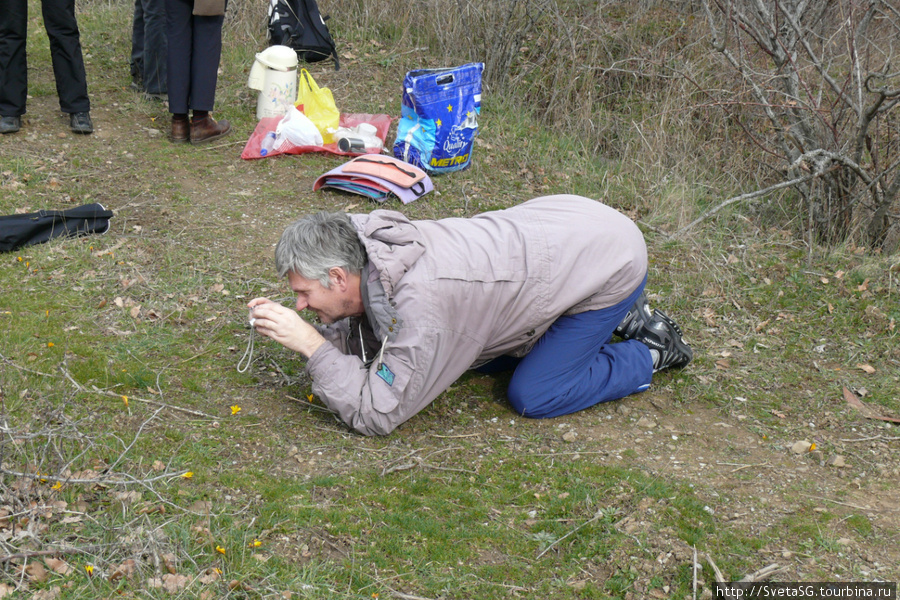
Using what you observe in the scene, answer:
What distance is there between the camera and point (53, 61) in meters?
5.43

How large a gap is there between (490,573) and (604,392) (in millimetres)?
1208

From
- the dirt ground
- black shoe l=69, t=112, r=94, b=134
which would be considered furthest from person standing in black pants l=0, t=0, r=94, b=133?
the dirt ground

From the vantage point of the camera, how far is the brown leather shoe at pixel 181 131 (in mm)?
5828

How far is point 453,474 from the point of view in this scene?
3021 mm

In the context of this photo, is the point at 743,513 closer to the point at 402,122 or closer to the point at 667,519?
the point at 667,519

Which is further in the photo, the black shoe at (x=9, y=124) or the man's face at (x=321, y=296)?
the black shoe at (x=9, y=124)

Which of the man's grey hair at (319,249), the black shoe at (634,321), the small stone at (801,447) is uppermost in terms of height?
the man's grey hair at (319,249)

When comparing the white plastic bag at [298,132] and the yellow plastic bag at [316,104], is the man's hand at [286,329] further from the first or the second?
the yellow plastic bag at [316,104]

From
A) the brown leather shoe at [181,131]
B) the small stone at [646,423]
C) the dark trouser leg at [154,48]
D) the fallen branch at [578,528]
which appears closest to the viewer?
the fallen branch at [578,528]

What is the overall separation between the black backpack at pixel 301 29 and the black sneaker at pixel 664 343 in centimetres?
436

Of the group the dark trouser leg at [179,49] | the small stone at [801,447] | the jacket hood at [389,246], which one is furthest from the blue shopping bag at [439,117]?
the small stone at [801,447]

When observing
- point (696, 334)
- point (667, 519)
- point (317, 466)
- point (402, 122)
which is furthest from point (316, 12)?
point (667, 519)

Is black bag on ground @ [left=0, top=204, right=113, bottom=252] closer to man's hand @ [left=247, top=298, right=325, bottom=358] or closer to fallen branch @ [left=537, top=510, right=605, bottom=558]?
man's hand @ [left=247, top=298, right=325, bottom=358]

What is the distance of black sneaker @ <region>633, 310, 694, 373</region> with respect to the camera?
380 cm
